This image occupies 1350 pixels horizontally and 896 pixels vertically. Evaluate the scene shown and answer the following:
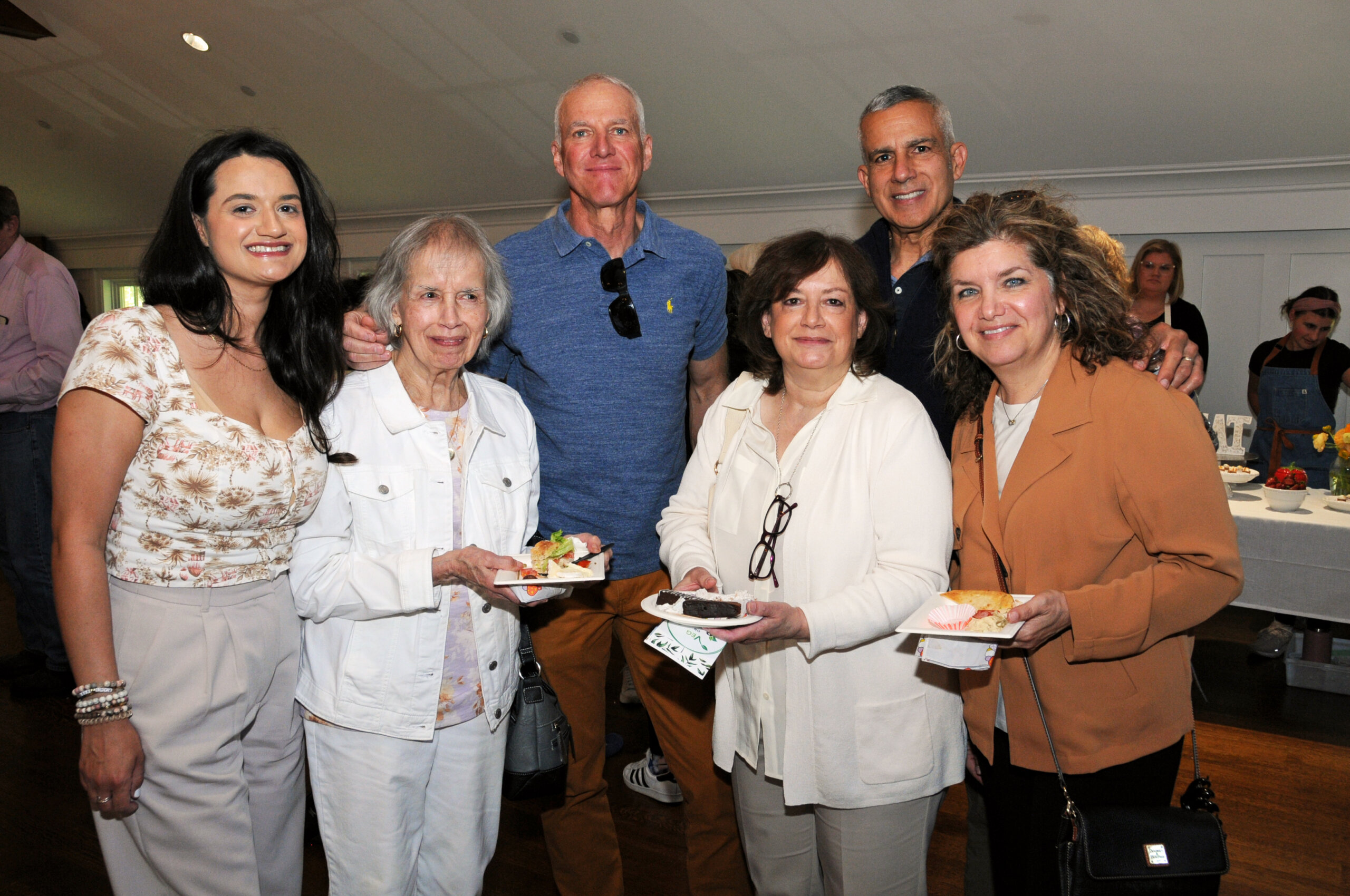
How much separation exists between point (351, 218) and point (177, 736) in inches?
342

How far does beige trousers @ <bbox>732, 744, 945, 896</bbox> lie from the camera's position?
183 centimetres

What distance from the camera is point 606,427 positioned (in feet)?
7.69

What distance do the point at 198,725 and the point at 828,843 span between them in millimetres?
1331

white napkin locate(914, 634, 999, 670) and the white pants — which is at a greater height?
white napkin locate(914, 634, 999, 670)

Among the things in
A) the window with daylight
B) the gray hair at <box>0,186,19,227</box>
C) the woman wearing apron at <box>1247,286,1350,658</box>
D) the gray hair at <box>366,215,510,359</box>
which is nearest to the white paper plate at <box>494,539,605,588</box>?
the gray hair at <box>366,215,510,359</box>

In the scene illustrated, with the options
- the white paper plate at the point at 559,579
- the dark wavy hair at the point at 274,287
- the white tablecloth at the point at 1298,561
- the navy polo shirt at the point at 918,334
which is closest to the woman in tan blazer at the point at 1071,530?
the navy polo shirt at the point at 918,334

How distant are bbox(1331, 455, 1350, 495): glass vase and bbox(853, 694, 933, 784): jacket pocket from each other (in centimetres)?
357

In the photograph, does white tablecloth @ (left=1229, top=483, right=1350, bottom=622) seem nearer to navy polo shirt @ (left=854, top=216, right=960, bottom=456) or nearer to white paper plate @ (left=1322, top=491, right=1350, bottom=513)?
white paper plate @ (left=1322, top=491, right=1350, bottom=513)

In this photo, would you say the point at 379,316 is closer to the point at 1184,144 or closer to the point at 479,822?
the point at 479,822

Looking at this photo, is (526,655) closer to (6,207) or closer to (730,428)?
(730,428)

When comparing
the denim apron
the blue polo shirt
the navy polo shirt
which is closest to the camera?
the navy polo shirt

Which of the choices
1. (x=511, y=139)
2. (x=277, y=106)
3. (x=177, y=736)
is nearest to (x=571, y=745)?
(x=177, y=736)

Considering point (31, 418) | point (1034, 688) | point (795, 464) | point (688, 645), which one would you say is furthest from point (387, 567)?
point (31, 418)

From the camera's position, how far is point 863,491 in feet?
6.00
